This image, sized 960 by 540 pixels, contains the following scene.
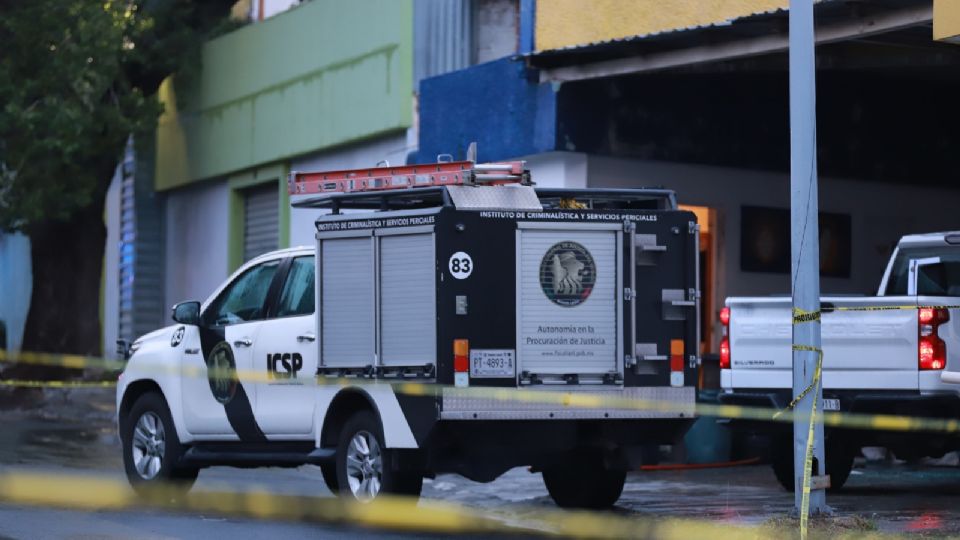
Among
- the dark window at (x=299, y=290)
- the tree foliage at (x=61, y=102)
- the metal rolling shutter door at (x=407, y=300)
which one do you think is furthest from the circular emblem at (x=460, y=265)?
the tree foliage at (x=61, y=102)

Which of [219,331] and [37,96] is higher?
[37,96]

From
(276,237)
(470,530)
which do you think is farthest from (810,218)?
(276,237)

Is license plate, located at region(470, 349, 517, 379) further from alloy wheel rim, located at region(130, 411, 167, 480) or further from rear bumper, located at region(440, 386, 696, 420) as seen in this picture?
alloy wheel rim, located at region(130, 411, 167, 480)

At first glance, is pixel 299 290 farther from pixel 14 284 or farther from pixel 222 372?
pixel 14 284

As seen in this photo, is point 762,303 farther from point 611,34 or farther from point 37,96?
point 37,96

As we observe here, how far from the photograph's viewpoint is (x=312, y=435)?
43.5ft

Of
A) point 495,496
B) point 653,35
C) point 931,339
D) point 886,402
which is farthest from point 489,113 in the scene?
point 931,339

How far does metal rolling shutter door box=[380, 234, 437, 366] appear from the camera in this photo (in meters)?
12.2

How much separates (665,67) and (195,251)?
1374 centimetres

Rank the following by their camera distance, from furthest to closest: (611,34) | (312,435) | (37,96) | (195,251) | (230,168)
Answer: (195,251) → (230,168) → (37,96) → (611,34) → (312,435)

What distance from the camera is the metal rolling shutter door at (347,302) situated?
41.6 ft

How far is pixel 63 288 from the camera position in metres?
28.6

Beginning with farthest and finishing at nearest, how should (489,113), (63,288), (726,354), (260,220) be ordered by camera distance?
(63,288) < (260,220) < (489,113) < (726,354)

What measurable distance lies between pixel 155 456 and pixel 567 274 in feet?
13.1
